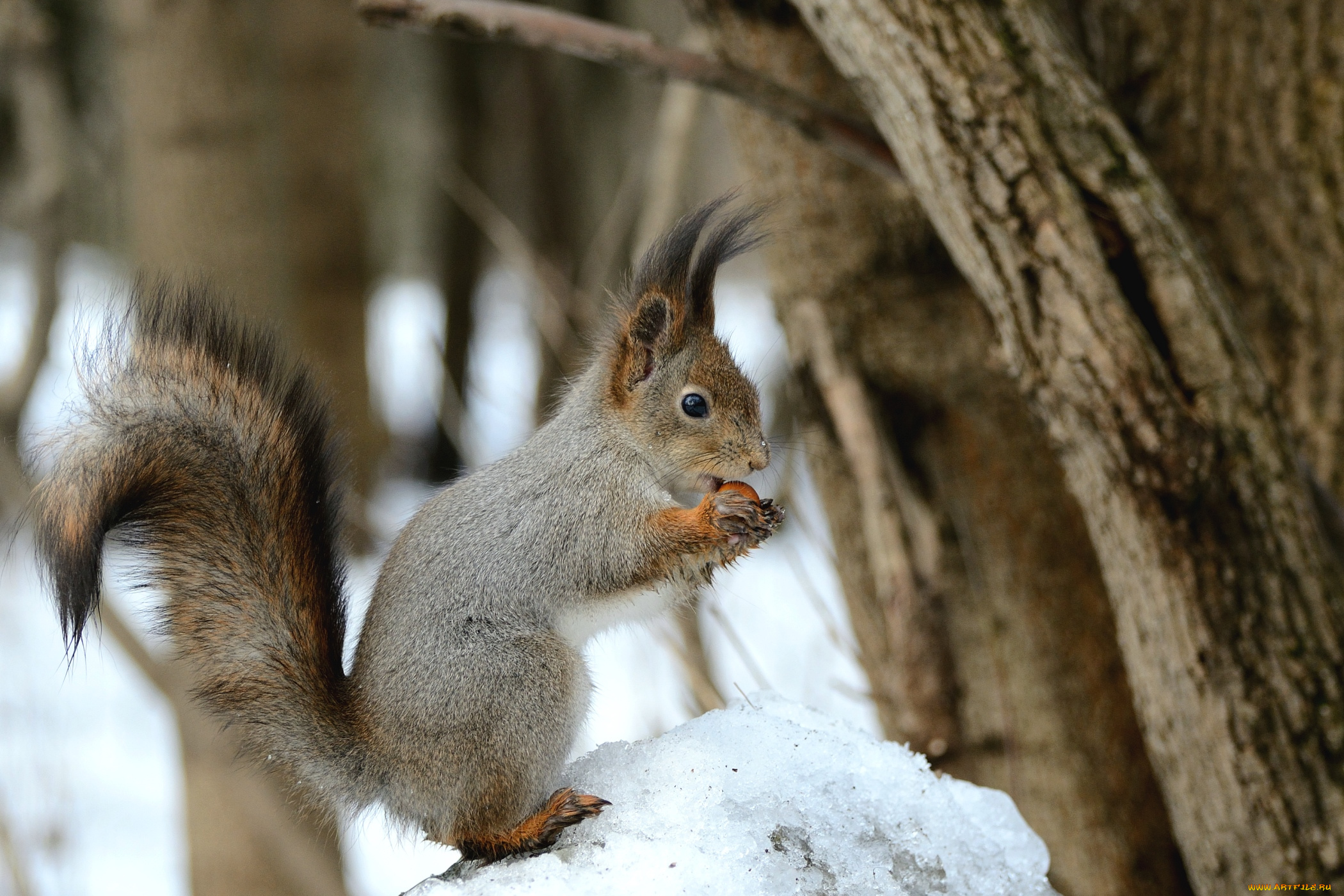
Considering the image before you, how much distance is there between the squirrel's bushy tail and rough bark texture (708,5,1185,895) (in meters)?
1.03

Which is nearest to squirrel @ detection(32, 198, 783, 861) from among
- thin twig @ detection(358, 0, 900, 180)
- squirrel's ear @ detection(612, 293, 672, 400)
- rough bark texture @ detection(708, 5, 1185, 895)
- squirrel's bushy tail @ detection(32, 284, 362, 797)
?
squirrel's bushy tail @ detection(32, 284, 362, 797)

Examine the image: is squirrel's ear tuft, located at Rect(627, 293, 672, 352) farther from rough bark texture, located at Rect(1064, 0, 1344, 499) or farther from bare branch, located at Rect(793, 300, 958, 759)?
rough bark texture, located at Rect(1064, 0, 1344, 499)

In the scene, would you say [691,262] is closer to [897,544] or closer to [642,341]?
[642,341]

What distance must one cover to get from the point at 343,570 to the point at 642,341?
48 cm

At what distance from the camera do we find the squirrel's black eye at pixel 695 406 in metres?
1.47

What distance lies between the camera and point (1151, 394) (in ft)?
5.06

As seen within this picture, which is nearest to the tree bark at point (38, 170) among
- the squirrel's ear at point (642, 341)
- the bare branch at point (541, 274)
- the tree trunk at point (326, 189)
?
the bare branch at point (541, 274)

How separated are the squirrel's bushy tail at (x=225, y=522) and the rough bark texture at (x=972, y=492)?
3.38ft

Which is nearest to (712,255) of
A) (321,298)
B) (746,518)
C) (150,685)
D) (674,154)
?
(746,518)

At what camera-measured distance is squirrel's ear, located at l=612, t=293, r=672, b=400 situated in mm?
1484

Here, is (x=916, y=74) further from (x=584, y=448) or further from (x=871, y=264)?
(x=584, y=448)

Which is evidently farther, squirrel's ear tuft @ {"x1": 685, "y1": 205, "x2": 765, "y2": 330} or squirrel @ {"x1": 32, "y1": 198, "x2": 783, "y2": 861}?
squirrel's ear tuft @ {"x1": 685, "y1": 205, "x2": 765, "y2": 330}

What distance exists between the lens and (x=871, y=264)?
2.10m

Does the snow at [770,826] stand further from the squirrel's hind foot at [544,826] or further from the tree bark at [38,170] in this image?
the tree bark at [38,170]
